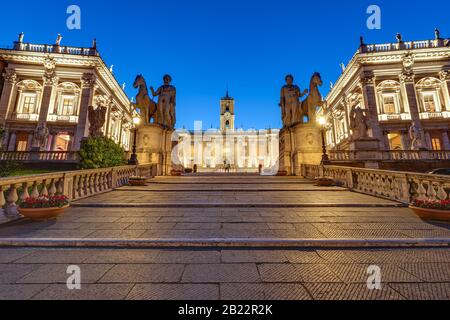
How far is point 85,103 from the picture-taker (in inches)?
1009

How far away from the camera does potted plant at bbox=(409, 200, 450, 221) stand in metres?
4.12

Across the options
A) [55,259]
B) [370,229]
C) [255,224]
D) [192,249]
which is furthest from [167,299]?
[370,229]

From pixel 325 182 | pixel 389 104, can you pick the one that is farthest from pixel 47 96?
pixel 389 104

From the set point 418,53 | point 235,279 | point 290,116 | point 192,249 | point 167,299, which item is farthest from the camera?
point 418,53

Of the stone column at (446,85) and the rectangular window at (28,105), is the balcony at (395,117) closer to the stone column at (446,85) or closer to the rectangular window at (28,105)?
the stone column at (446,85)

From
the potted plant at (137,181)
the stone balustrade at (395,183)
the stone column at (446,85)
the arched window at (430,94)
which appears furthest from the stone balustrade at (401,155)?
the potted plant at (137,181)

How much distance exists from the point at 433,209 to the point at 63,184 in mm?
10031

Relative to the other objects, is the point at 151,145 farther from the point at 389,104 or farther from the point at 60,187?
the point at 389,104

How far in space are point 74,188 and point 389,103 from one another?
37.5 m

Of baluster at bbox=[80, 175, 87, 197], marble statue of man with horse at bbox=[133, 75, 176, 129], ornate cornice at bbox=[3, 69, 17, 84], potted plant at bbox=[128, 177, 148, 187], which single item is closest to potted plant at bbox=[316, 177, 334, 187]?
potted plant at bbox=[128, 177, 148, 187]

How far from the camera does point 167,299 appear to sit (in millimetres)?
1794

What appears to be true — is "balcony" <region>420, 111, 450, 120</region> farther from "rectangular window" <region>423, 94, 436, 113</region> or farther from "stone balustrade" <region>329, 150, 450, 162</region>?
"stone balustrade" <region>329, 150, 450, 162</region>

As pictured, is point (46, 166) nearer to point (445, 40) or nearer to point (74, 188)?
point (74, 188)

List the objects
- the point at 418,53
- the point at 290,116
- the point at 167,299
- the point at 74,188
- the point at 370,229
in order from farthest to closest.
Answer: the point at 418,53, the point at 290,116, the point at 74,188, the point at 370,229, the point at 167,299
